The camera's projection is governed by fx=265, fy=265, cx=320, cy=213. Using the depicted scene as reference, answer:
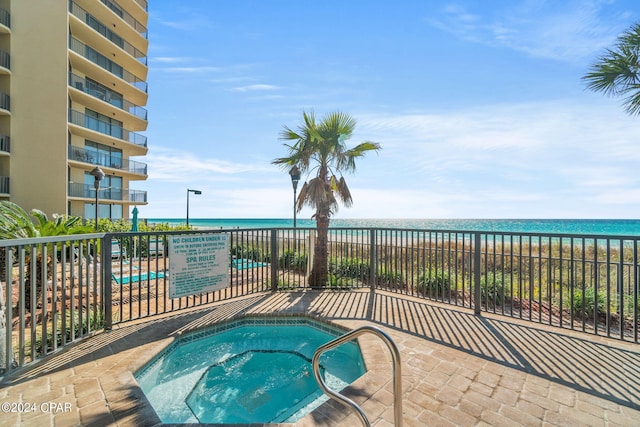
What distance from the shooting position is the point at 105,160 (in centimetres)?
2036

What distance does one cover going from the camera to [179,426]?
1905 mm

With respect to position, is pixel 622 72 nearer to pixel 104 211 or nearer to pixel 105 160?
pixel 105 160

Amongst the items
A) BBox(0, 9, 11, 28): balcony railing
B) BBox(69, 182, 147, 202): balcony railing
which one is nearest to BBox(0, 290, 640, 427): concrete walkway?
BBox(69, 182, 147, 202): balcony railing

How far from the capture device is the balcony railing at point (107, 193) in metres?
18.0

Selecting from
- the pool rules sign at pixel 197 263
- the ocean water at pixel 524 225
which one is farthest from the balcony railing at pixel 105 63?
the pool rules sign at pixel 197 263

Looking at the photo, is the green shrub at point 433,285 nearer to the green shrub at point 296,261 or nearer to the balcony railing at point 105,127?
the green shrub at point 296,261

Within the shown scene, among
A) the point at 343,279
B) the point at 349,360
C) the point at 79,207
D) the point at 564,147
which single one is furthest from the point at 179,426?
the point at 79,207

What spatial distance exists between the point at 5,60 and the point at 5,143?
15.4 feet

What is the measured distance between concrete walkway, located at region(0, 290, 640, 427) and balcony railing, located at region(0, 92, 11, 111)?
65.6 ft

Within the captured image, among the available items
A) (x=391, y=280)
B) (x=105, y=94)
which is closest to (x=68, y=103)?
(x=105, y=94)

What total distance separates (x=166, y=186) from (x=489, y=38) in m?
27.9

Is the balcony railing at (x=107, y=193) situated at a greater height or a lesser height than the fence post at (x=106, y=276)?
greater

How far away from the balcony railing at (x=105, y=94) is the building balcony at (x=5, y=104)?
318 cm

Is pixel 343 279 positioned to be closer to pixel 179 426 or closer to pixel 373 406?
pixel 373 406
